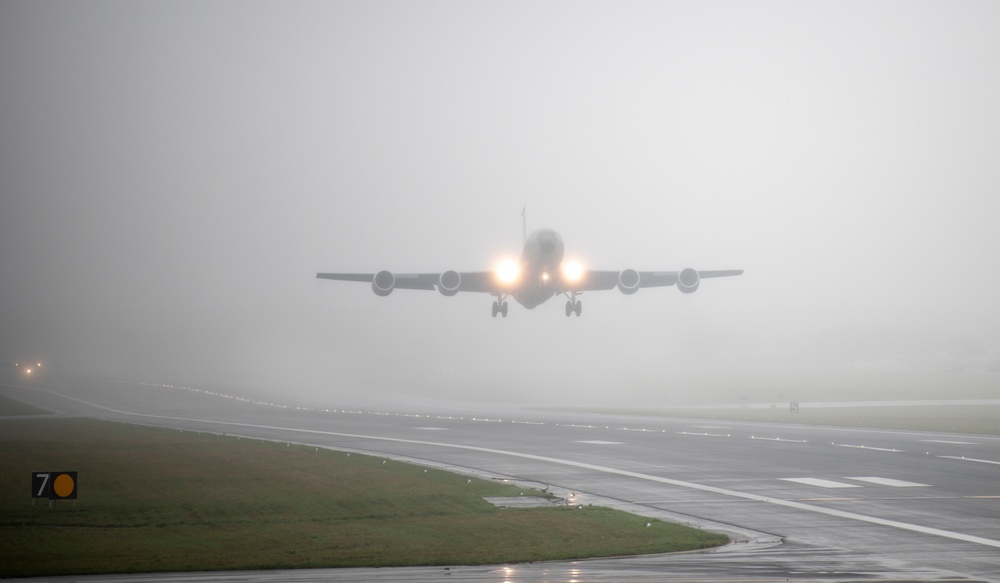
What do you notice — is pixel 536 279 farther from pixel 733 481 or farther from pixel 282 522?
pixel 282 522

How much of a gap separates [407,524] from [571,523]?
4.55 meters

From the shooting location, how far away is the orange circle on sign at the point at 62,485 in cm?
2631

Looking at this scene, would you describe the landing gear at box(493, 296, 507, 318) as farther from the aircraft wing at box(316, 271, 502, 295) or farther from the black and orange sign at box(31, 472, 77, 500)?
the black and orange sign at box(31, 472, 77, 500)

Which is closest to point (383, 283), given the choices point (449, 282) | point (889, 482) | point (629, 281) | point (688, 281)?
point (449, 282)

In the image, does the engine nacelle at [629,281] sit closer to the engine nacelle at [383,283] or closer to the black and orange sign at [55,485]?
the engine nacelle at [383,283]

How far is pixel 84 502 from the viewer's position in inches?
1147

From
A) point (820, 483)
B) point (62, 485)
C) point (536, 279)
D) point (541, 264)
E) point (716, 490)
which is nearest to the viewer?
point (62, 485)

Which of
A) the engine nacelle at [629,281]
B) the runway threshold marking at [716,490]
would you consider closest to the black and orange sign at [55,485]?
the runway threshold marking at [716,490]

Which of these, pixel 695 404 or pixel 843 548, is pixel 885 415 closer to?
pixel 695 404

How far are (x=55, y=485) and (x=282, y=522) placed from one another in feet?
21.7

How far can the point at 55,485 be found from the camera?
26375 millimetres

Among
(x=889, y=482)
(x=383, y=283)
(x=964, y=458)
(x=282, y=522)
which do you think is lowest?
(x=282, y=522)

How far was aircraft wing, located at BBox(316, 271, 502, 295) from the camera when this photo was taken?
184 feet

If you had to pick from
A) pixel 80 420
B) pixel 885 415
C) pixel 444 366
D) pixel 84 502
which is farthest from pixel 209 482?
pixel 444 366
